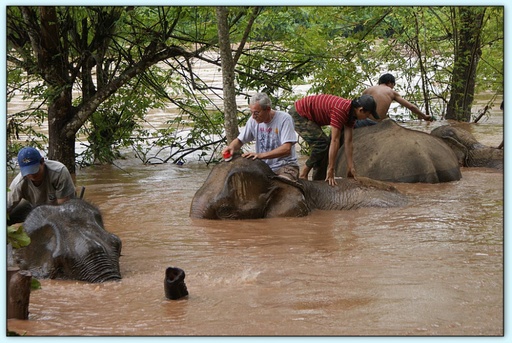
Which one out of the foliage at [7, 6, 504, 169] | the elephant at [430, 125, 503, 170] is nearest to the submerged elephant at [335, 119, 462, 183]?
the foliage at [7, 6, 504, 169]

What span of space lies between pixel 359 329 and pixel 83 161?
7.34 metres

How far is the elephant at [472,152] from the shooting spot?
10641 millimetres

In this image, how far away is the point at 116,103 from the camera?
37.6 feet

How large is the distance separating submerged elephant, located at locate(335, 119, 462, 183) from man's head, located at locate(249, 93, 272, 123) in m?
1.74

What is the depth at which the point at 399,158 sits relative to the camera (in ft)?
30.8

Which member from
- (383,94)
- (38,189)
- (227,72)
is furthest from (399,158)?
(38,189)

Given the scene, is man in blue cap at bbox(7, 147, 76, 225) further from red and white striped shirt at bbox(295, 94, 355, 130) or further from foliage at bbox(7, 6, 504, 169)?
red and white striped shirt at bbox(295, 94, 355, 130)

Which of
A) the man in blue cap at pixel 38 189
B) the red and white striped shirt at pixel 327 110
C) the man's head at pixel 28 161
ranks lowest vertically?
the man in blue cap at pixel 38 189

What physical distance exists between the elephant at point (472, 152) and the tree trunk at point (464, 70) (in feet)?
5.29

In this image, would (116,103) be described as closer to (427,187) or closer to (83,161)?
(83,161)

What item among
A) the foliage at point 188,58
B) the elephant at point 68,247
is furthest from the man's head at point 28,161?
the foliage at point 188,58

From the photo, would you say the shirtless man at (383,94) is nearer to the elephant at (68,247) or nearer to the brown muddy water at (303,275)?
the brown muddy water at (303,275)

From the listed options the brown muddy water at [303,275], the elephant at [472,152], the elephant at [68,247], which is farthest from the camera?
the elephant at [472,152]

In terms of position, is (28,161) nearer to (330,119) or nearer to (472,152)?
(330,119)
